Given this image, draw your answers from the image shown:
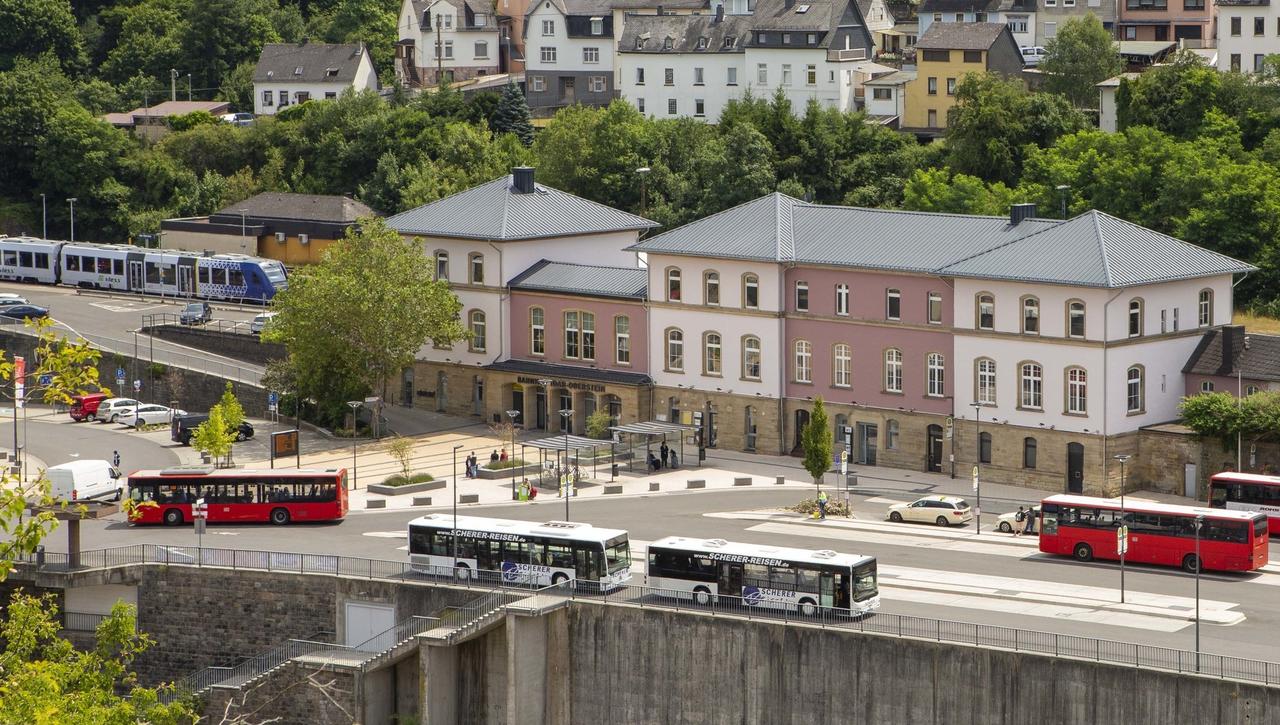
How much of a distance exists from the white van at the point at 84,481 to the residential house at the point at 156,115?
8437cm

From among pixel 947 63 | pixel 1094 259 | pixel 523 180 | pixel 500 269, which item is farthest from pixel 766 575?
pixel 947 63

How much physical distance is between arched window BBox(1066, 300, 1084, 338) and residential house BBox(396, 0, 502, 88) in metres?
95.1

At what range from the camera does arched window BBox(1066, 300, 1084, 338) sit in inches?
3071

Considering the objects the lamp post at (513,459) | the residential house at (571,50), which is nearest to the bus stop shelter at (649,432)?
the lamp post at (513,459)

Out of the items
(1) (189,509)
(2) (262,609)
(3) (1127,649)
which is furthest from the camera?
(1) (189,509)

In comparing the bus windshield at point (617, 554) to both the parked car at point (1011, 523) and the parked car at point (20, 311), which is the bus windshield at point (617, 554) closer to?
the parked car at point (1011, 523)

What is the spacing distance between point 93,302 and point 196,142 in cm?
3387

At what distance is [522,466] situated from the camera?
8356 centimetres

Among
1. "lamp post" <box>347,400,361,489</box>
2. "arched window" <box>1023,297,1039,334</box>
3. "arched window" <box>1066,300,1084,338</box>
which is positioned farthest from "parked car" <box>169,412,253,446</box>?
"arched window" <box>1066,300,1084,338</box>

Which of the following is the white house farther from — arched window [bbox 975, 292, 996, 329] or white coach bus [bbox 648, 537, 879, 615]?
white coach bus [bbox 648, 537, 879, 615]

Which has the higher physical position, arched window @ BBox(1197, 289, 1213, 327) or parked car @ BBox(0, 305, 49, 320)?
arched window @ BBox(1197, 289, 1213, 327)

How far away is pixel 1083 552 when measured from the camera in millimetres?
66375

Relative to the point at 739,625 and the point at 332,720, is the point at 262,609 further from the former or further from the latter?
the point at 739,625

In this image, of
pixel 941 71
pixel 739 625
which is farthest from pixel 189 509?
pixel 941 71
